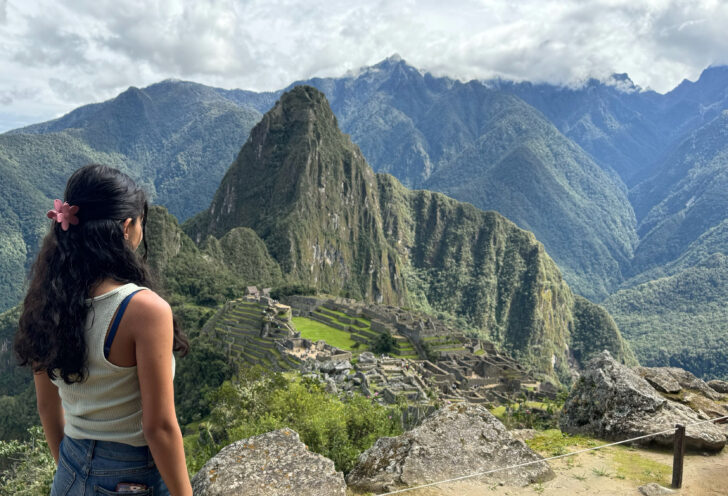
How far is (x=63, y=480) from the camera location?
317cm

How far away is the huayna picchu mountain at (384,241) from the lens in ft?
436

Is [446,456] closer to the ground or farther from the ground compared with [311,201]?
closer to the ground

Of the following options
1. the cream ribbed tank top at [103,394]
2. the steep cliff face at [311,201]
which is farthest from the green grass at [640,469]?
the steep cliff face at [311,201]

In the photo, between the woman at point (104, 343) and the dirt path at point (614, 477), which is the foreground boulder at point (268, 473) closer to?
the dirt path at point (614, 477)

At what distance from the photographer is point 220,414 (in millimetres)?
16438

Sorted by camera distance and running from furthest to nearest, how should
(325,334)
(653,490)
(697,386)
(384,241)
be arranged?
(384,241) < (325,334) < (697,386) < (653,490)

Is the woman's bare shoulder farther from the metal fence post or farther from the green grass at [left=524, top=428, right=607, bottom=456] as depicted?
the green grass at [left=524, top=428, right=607, bottom=456]

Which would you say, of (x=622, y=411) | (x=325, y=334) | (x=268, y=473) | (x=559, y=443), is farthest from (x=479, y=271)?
(x=268, y=473)

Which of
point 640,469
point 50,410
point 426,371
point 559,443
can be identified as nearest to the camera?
point 50,410

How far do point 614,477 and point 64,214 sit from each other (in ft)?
24.0

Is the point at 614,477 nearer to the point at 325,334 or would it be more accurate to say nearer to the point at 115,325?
the point at 115,325

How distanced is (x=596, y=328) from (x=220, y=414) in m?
167

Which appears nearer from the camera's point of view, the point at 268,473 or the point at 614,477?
the point at 268,473

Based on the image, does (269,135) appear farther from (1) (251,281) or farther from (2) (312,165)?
(1) (251,281)
